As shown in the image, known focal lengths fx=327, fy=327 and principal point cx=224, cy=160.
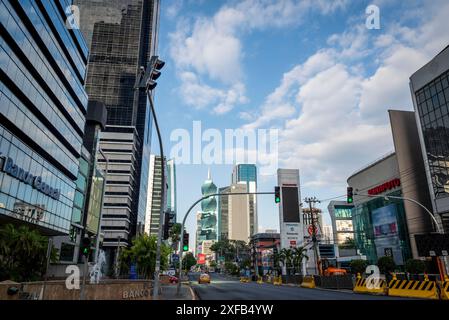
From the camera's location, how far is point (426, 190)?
59531 mm

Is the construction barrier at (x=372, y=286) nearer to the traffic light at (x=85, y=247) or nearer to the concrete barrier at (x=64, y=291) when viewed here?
the concrete barrier at (x=64, y=291)

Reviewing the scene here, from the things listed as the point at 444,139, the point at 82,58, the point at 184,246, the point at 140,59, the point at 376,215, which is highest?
the point at 140,59

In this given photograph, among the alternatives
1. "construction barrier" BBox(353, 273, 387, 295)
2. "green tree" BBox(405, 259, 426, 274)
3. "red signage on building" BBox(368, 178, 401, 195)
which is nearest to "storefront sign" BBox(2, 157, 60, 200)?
"construction barrier" BBox(353, 273, 387, 295)

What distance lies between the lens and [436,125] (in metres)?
49.6

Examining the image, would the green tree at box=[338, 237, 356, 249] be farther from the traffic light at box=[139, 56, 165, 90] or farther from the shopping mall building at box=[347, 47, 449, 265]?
the traffic light at box=[139, 56, 165, 90]

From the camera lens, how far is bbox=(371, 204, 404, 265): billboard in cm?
6131

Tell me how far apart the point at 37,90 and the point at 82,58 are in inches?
781

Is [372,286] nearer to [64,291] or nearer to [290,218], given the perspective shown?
[64,291]

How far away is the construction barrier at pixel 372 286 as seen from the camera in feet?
79.5

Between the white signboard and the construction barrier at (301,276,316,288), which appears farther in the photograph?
the white signboard

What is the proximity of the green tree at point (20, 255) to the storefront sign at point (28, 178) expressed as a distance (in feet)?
28.2

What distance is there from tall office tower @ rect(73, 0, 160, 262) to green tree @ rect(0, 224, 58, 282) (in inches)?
2829

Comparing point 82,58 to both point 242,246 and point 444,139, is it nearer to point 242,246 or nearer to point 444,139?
point 444,139
